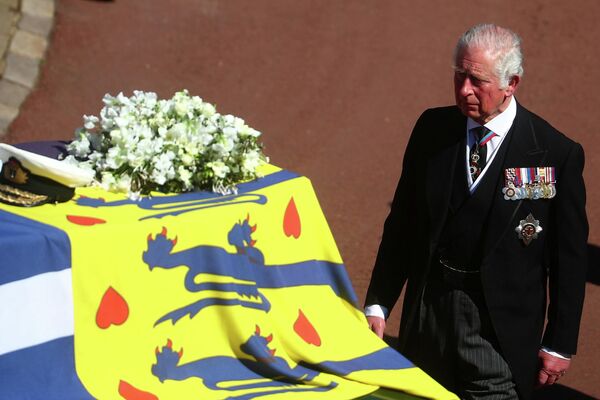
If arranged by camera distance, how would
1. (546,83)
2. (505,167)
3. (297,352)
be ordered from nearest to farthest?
(505,167) < (297,352) < (546,83)

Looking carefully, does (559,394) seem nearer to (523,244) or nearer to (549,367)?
(549,367)

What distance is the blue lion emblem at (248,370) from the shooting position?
4203mm

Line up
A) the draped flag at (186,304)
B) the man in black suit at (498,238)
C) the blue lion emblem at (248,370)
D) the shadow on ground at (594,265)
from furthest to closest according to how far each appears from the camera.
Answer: the shadow on ground at (594,265)
the blue lion emblem at (248,370)
the man in black suit at (498,238)
the draped flag at (186,304)

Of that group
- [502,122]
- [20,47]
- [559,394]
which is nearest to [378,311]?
[502,122]

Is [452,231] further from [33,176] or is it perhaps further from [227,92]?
[227,92]

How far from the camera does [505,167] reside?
4.03 metres

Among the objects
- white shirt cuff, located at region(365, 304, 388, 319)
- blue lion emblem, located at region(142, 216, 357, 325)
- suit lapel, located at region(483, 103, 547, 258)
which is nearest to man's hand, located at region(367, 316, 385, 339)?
white shirt cuff, located at region(365, 304, 388, 319)

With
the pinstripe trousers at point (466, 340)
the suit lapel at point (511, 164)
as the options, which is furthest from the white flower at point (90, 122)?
the suit lapel at point (511, 164)

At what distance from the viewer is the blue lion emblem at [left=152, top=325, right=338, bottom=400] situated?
165 inches

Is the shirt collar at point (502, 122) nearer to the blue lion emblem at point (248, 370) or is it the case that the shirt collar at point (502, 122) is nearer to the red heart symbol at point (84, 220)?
the blue lion emblem at point (248, 370)

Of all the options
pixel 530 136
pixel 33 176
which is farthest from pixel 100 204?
pixel 530 136

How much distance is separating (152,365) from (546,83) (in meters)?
6.47

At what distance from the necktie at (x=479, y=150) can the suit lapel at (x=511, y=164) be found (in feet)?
0.27

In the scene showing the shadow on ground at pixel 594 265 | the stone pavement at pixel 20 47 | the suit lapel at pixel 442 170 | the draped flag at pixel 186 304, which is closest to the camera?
the draped flag at pixel 186 304
